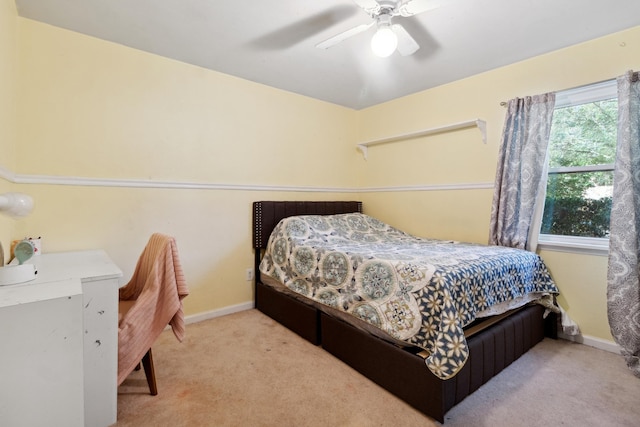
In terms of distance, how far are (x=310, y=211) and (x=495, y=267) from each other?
1843 mm

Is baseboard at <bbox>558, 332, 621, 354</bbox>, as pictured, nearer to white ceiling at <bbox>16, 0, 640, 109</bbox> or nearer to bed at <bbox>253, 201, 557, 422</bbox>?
bed at <bbox>253, 201, 557, 422</bbox>

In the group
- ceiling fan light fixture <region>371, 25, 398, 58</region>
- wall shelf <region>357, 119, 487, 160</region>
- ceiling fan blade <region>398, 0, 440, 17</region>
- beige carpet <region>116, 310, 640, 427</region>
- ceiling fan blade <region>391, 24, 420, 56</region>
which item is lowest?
beige carpet <region>116, 310, 640, 427</region>

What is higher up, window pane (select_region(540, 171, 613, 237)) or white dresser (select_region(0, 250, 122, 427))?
window pane (select_region(540, 171, 613, 237))

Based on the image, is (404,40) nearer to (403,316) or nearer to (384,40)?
(384,40)

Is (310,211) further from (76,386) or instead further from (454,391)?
(76,386)

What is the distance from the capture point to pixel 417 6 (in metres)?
1.51

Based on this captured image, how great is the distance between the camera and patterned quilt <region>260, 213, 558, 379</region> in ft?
4.70

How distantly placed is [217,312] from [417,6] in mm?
2657

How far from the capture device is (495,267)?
1.78m

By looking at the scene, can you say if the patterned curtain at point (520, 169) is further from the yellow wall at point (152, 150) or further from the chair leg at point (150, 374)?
the chair leg at point (150, 374)

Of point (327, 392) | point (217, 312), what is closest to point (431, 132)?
point (327, 392)

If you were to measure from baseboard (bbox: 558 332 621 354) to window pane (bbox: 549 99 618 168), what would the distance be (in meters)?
1.27

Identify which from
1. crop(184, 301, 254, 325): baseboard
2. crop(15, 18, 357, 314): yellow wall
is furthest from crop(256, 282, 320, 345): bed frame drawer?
crop(15, 18, 357, 314): yellow wall

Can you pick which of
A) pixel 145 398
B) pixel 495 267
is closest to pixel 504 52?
pixel 495 267
